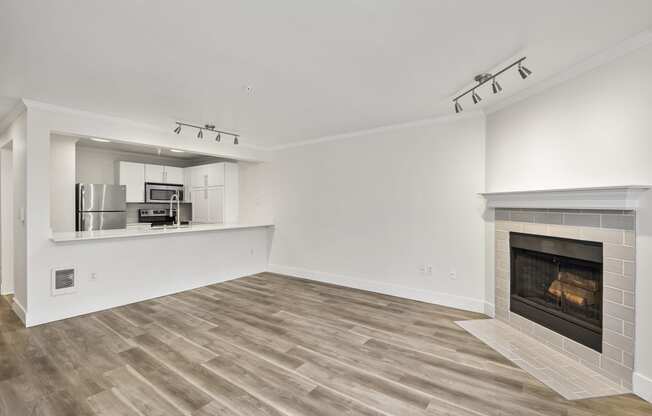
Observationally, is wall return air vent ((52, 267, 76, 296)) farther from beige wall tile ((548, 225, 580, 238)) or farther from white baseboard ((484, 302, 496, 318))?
beige wall tile ((548, 225, 580, 238))

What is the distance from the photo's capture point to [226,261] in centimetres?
534

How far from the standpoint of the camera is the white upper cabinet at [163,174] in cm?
611

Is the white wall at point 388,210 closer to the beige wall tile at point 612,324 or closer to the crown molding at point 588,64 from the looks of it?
the crown molding at point 588,64

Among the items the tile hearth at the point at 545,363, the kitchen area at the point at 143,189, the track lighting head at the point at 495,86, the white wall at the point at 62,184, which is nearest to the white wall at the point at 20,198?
the white wall at the point at 62,184

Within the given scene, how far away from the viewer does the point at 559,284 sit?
114 inches

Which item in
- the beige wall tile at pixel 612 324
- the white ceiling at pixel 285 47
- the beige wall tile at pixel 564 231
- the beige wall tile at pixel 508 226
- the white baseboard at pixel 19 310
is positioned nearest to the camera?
the white ceiling at pixel 285 47

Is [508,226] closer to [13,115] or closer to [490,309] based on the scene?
[490,309]

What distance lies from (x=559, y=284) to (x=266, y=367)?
285 centimetres

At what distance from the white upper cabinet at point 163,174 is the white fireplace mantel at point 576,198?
6.06 m

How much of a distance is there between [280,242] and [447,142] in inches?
139

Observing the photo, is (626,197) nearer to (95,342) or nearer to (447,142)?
(447,142)

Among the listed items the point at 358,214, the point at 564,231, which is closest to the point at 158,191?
the point at 358,214

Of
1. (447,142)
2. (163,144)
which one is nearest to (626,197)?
(447,142)

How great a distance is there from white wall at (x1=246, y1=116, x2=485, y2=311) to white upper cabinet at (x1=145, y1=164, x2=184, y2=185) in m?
2.08
